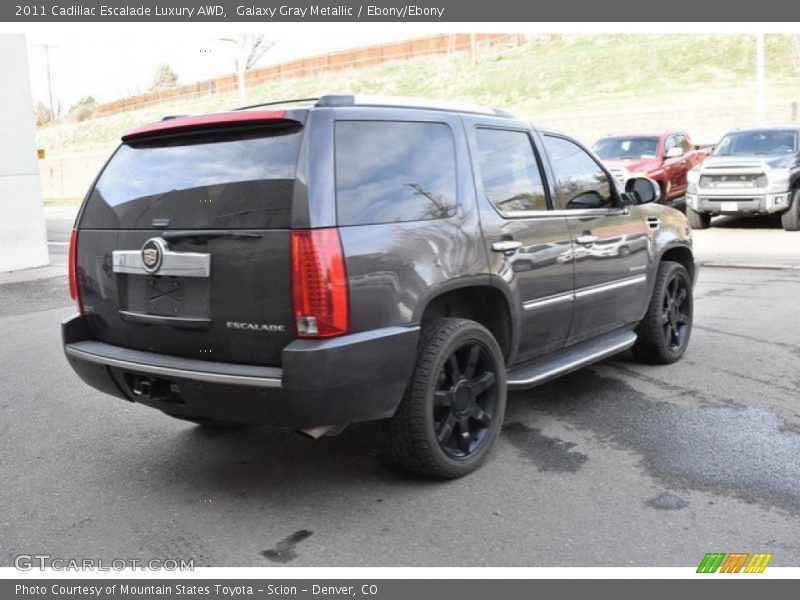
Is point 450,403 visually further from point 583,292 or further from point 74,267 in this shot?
point 74,267

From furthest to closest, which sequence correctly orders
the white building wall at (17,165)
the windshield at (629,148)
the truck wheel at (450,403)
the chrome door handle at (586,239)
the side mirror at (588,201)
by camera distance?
the windshield at (629,148) → the white building wall at (17,165) → the side mirror at (588,201) → the chrome door handle at (586,239) → the truck wheel at (450,403)

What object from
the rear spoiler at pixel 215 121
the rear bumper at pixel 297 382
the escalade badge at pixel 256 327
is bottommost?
the rear bumper at pixel 297 382

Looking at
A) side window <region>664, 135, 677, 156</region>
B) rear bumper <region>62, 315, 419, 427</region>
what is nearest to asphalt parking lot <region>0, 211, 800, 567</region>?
rear bumper <region>62, 315, 419, 427</region>

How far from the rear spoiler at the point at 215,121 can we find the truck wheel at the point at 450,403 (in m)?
1.23

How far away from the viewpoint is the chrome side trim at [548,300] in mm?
4758

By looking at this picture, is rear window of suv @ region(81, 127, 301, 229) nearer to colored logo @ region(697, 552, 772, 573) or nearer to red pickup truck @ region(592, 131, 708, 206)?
colored logo @ region(697, 552, 772, 573)

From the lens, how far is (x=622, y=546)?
349 centimetres

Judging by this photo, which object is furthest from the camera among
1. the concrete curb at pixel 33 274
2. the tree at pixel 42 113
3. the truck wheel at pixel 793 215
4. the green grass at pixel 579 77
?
the tree at pixel 42 113

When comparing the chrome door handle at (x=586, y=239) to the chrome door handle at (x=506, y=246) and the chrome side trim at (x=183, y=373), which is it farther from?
the chrome side trim at (x=183, y=373)

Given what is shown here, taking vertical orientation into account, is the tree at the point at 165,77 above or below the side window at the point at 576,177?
above

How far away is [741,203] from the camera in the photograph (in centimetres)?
1524

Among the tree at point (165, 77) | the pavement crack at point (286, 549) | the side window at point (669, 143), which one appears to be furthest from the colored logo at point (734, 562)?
the tree at point (165, 77)

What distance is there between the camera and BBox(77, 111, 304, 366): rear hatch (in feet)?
12.1

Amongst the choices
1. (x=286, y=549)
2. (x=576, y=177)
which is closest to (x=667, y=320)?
(x=576, y=177)
